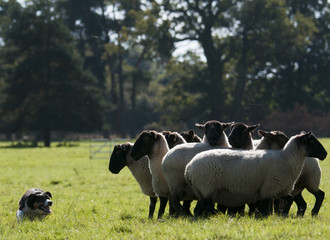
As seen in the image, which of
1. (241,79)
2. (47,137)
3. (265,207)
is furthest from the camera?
(241,79)

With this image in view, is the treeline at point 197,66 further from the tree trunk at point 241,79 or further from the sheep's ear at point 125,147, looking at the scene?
the sheep's ear at point 125,147

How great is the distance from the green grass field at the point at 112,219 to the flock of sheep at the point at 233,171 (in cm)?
51

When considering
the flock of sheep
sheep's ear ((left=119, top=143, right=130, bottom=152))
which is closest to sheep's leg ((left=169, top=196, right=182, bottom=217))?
the flock of sheep

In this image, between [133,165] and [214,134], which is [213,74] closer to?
[133,165]

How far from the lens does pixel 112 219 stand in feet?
33.2

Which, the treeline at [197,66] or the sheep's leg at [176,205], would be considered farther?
the treeline at [197,66]

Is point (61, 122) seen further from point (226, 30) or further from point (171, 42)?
point (226, 30)

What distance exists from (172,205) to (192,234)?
2.65 meters

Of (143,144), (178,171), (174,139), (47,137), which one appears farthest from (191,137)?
(47,137)

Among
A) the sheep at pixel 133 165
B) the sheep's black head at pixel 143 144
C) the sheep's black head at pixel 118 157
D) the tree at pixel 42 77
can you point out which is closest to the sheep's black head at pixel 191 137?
the sheep at pixel 133 165

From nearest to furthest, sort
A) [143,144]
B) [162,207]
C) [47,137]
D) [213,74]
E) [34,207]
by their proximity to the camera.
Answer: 1. [162,207]
2. [143,144]
3. [34,207]
4. [47,137]
5. [213,74]

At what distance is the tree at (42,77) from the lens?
51750mm

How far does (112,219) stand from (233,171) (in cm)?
292

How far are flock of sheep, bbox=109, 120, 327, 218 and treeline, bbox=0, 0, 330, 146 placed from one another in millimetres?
42310
